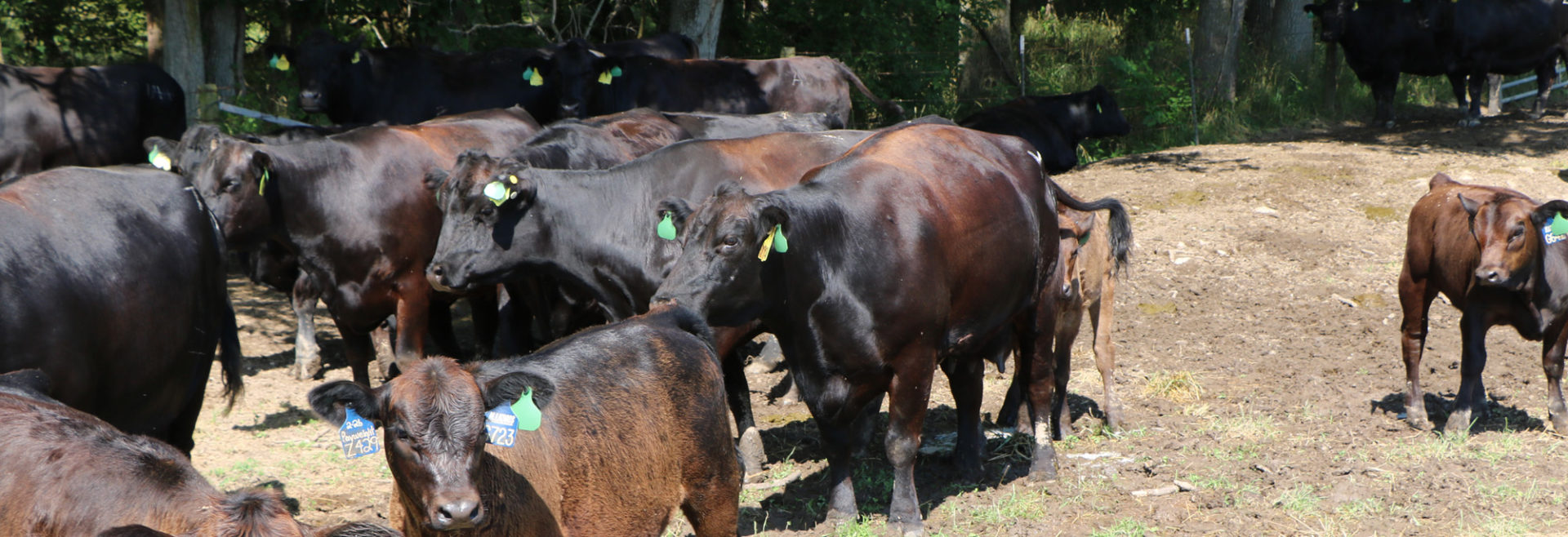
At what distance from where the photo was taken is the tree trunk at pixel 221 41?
43.3 feet

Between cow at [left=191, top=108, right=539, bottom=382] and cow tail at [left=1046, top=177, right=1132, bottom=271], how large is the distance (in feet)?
12.8

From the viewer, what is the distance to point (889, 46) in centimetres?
1725

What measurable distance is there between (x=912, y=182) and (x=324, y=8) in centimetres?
1058

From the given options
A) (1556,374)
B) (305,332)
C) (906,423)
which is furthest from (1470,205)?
(305,332)

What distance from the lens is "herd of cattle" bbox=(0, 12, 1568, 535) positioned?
3684 mm

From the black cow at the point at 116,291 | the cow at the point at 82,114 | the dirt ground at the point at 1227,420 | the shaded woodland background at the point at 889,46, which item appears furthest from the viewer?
the shaded woodland background at the point at 889,46

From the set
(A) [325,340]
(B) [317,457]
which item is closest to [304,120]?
(A) [325,340]

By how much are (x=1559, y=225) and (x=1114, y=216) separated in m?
2.45

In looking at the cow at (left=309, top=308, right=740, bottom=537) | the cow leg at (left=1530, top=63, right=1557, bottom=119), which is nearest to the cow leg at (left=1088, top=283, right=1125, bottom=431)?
the cow at (left=309, top=308, right=740, bottom=537)

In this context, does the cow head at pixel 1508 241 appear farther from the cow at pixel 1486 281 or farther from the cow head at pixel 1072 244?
the cow head at pixel 1072 244

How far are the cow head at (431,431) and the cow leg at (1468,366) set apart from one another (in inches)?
231

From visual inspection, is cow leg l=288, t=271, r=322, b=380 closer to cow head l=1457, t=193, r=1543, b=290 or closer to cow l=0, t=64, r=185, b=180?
cow l=0, t=64, r=185, b=180

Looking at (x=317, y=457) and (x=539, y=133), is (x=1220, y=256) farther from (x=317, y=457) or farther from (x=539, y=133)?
(x=317, y=457)

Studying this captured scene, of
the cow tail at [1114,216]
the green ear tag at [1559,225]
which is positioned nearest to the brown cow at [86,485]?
the cow tail at [1114,216]
